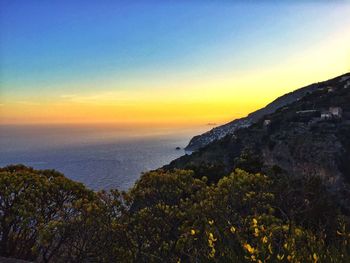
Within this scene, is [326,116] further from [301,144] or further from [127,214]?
[127,214]

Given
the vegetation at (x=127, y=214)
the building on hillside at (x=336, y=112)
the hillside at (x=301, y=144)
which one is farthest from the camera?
the building on hillside at (x=336, y=112)

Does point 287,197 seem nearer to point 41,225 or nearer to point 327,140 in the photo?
point 41,225

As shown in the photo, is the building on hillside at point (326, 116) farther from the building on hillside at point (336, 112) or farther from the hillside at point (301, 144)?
the building on hillside at point (336, 112)

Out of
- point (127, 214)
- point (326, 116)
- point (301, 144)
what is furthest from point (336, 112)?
point (127, 214)

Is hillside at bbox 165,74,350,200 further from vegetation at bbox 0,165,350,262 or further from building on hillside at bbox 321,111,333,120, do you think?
vegetation at bbox 0,165,350,262

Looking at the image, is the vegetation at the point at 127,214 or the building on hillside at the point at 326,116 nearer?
the vegetation at the point at 127,214

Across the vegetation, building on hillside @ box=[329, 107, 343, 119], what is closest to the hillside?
building on hillside @ box=[329, 107, 343, 119]

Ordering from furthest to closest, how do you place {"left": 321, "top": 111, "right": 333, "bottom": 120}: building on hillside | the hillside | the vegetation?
1. {"left": 321, "top": 111, "right": 333, "bottom": 120}: building on hillside
2. the hillside
3. the vegetation

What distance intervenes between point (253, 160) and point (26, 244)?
1454 centimetres

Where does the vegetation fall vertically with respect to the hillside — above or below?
above

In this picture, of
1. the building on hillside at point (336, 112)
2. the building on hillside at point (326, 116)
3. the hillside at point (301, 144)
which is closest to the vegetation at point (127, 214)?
the hillside at point (301, 144)

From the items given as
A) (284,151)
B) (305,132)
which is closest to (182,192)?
(284,151)

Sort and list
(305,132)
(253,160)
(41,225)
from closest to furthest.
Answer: (41,225) → (253,160) → (305,132)

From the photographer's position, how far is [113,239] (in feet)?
27.2
